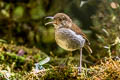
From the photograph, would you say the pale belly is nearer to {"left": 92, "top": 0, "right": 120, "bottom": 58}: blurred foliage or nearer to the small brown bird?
the small brown bird

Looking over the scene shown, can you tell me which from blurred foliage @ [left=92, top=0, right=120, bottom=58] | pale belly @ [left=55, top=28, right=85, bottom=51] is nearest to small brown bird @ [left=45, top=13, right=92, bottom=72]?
pale belly @ [left=55, top=28, right=85, bottom=51]

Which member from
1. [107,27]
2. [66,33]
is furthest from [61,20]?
[107,27]

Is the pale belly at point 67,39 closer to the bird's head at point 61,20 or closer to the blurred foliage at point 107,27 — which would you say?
the bird's head at point 61,20

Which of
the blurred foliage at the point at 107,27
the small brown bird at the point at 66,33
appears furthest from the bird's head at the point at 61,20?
the blurred foliage at the point at 107,27

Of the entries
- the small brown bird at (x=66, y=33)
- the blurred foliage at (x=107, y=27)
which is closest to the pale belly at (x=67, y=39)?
the small brown bird at (x=66, y=33)

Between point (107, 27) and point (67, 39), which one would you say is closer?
point (67, 39)

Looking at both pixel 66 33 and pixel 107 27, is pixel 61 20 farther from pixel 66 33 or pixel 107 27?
pixel 107 27

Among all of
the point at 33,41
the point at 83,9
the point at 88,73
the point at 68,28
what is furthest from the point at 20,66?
the point at 83,9

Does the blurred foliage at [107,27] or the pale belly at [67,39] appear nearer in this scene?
the pale belly at [67,39]

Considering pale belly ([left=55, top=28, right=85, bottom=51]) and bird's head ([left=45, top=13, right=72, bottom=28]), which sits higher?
bird's head ([left=45, top=13, right=72, bottom=28])

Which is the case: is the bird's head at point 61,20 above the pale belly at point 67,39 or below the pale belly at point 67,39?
above

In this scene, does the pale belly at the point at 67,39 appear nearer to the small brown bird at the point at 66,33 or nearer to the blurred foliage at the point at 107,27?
the small brown bird at the point at 66,33

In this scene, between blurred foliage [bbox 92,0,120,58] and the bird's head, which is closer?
the bird's head

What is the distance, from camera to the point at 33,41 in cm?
503
